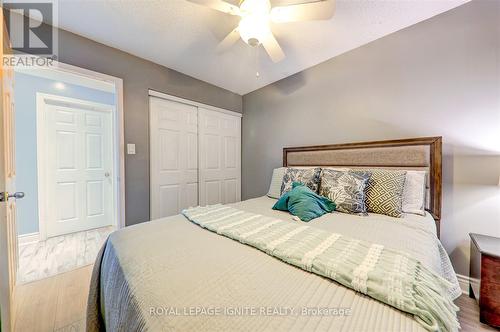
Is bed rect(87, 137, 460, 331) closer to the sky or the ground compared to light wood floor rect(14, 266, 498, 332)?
closer to the sky

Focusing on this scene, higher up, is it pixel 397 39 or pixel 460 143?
pixel 397 39

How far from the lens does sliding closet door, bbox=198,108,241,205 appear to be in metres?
3.16

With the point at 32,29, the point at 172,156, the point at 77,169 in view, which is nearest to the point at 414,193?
the point at 172,156

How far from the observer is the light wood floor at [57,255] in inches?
83.2

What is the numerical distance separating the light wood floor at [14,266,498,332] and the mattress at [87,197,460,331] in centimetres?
60

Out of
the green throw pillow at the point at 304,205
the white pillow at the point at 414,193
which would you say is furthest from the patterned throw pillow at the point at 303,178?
the white pillow at the point at 414,193

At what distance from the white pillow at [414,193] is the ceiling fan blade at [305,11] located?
1515mm

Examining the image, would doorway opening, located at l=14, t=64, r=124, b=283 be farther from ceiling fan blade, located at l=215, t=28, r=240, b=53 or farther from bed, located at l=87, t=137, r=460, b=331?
bed, located at l=87, t=137, r=460, b=331

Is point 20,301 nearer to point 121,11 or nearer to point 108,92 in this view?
point 121,11

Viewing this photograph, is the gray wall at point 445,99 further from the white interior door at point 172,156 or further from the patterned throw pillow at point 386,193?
the white interior door at point 172,156

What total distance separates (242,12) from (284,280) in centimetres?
177

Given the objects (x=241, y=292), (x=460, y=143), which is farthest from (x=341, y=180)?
(x=241, y=292)

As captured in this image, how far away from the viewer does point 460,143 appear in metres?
1.81

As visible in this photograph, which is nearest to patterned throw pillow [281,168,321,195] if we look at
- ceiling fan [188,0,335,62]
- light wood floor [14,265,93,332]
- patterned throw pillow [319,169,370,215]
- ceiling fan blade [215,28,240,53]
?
patterned throw pillow [319,169,370,215]
